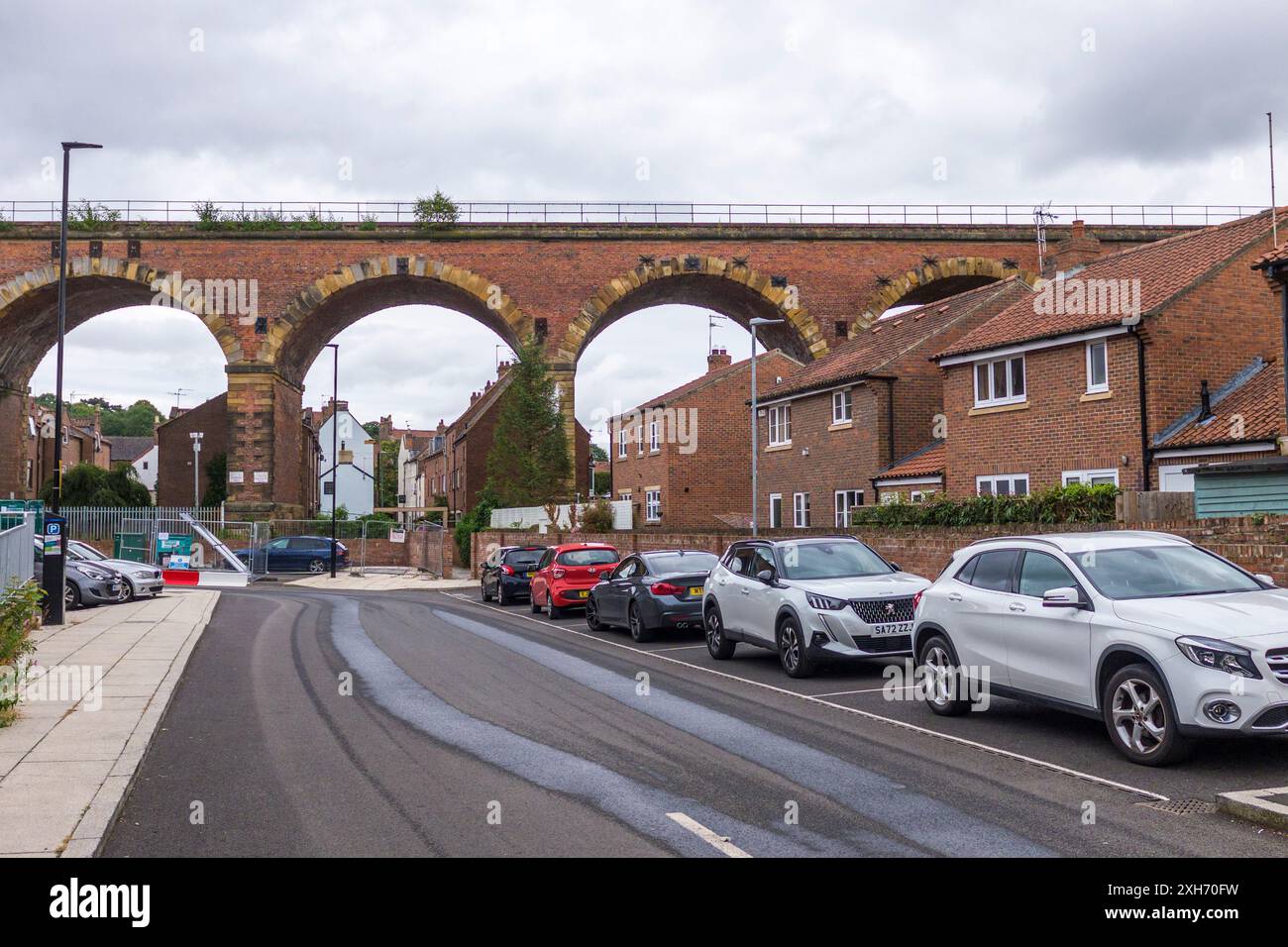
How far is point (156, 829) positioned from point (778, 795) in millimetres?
3781

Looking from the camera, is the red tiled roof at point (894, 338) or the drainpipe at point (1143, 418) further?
the red tiled roof at point (894, 338)

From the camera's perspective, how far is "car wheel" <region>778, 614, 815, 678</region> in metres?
13.0

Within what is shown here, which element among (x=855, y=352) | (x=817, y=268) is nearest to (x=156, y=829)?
(x=855, y=352)

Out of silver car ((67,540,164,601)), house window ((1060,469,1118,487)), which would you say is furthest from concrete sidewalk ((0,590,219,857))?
house window ((1060,469,1118,487))

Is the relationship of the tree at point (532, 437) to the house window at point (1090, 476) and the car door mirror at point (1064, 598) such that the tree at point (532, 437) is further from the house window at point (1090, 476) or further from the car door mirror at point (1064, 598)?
the car door mirror at point (1064, 598)

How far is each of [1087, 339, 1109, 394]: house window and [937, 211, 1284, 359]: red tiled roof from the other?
486 mm

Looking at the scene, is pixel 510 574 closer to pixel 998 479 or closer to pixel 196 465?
pixel 998 479

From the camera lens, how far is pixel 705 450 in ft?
148

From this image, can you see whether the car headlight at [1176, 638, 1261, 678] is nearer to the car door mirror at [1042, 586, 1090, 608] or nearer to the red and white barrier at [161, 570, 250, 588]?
the car door mirror at [1042, 586, 1090, 608]

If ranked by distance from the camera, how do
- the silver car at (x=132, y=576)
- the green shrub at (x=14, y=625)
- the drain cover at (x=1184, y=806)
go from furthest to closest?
the silver car at (x=132, y=576) < the green shrub at (x=14, y=625) < the drain cover at (x=1184, y=806)

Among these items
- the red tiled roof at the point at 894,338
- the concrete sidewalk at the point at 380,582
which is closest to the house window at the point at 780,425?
the red tiled roof at the point at 894,338

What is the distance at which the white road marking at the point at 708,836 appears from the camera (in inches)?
235

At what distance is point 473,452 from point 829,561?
57.2 meters

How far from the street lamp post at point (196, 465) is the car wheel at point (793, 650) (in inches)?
2432
